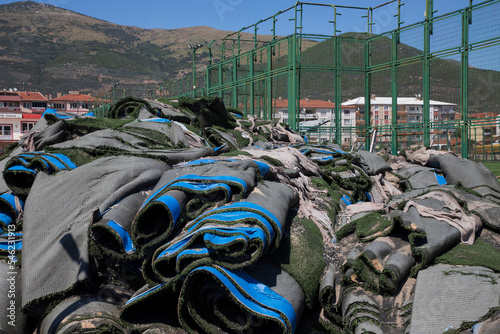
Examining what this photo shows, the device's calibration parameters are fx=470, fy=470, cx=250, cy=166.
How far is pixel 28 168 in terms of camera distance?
4.39 metres

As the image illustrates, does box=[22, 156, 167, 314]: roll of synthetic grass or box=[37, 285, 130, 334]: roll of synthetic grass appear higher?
box=[22, 156, 167, 314]: roll of synthetic grass

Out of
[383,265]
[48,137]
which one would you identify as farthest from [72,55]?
[383,265]

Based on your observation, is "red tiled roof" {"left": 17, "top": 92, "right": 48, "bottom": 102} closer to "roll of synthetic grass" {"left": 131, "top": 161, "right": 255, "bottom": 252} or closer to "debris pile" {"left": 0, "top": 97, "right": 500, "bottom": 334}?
"debris pile" {"left": 0, "top": 97, "right": 500, "bottom": 334}

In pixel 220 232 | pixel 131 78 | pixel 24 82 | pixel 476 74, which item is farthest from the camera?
pixel 131 78

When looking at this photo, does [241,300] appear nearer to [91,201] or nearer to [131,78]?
[91,201]

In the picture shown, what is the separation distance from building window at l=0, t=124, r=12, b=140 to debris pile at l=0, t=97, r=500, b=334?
4726 cm

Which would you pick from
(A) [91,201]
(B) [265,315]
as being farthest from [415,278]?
(A) [91,201]

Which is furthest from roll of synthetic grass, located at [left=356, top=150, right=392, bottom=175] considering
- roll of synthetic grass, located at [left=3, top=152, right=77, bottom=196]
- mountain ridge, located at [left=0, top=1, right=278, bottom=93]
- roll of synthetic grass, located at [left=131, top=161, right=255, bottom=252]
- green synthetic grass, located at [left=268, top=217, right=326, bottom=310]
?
mountain ridge, located at [left=0, top=1, right=278, bottom=93]

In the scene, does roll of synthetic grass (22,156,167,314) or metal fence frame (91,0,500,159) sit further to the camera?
metal fence frame (91,0,500,159)

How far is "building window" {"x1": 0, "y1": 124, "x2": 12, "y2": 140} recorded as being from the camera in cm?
4649

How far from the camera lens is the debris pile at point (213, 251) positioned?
10.4 feet

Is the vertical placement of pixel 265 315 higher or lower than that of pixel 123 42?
lower

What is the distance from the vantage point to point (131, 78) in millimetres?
127688

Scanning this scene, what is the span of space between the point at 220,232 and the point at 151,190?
1246 mm
